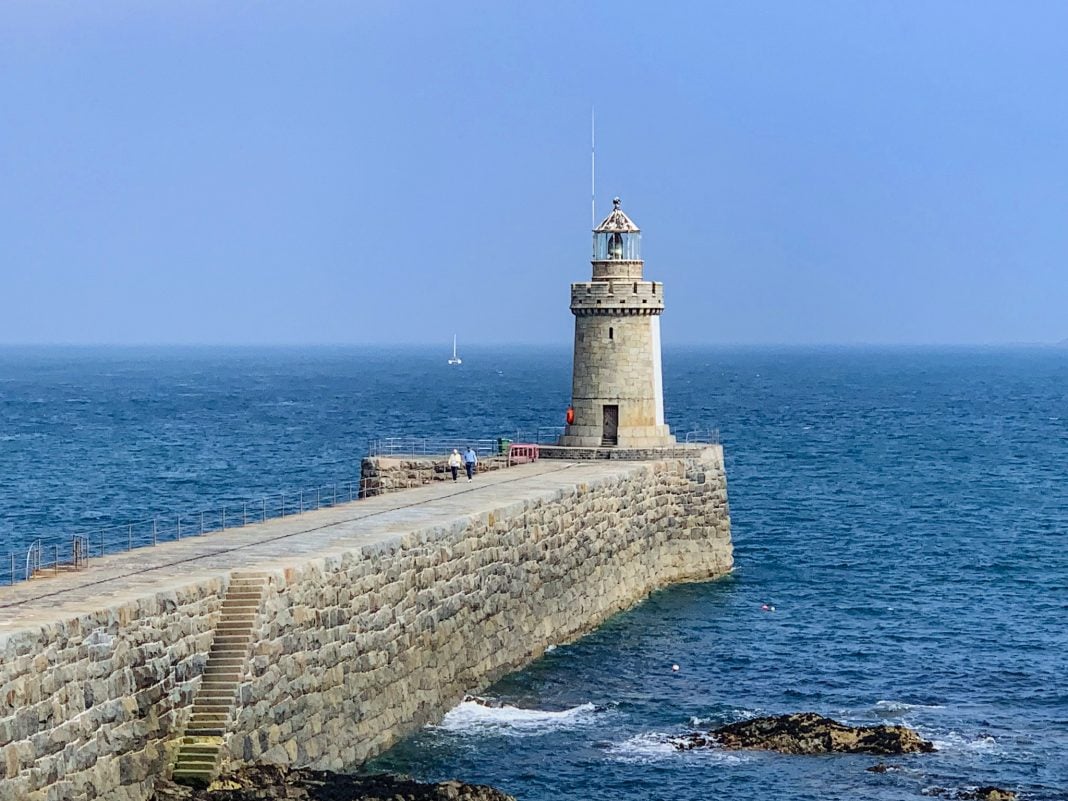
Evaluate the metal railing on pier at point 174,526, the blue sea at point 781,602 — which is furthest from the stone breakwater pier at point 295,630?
the metal railing on pier at point 174,526

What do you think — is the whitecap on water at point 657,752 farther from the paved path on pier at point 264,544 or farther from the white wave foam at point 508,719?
the paved path on pier at point 264,544

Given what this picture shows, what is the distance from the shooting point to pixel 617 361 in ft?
155

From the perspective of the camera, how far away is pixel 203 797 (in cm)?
2261

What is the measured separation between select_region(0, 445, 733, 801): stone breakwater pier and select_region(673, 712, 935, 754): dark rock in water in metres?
4.63

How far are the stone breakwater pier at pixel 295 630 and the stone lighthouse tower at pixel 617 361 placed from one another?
6878 millimetres

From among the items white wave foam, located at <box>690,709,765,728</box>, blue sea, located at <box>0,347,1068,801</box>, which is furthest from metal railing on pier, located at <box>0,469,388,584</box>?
white wave foam, located at <box>690,709,765,728</box>

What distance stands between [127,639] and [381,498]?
49.9ft

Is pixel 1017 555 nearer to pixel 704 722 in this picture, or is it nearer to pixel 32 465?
pixel 704 722

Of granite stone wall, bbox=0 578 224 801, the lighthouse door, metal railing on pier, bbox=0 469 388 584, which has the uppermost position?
the lighthouse door

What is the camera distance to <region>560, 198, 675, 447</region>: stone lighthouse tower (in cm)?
4706

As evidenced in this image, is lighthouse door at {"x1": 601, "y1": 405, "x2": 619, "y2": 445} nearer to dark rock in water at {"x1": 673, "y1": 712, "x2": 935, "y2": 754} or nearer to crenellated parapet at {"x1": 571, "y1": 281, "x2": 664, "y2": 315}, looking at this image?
crenellated parapet at {"x1": 571, "y1": 281, "x2": 664, "y2": 315}

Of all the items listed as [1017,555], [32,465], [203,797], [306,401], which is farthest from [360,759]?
[306,401]

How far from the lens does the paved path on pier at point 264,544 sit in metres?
23.5

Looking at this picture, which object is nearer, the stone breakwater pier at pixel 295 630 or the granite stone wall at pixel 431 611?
the stone breakwater pier at pixel 295 630
